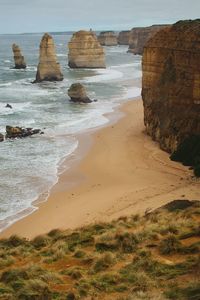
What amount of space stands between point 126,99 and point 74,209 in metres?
34.4

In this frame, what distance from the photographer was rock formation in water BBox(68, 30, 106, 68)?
86.2m

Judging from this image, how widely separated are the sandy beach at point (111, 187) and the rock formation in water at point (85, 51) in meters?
55.2

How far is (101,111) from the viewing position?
1858 inches

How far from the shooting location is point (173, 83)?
29312mm

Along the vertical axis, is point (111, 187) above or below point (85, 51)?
Answer: below

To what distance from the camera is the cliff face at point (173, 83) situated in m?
27.6

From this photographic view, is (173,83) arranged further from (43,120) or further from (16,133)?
(43,120)

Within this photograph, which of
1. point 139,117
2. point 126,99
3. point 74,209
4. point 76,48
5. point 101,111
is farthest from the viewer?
point 76,48

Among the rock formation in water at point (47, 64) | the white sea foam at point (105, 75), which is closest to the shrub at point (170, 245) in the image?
the rock formation in water at point (47, 64)

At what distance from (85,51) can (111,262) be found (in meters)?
78.2

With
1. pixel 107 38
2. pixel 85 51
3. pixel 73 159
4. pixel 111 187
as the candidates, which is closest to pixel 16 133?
pixel 73 159

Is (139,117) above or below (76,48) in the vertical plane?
below

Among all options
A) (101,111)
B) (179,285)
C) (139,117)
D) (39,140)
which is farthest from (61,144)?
(179,285)

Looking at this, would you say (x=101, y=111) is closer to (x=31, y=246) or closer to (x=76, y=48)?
(x=31, y=246)
